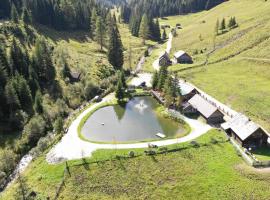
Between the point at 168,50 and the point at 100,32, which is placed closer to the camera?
the point at 100,32

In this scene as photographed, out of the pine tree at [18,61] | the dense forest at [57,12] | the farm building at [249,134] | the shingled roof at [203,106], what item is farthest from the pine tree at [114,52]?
the farm building at [249,134]

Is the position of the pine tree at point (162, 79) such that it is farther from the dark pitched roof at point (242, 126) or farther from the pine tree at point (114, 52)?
the dark pitched roof at point (242, 126)

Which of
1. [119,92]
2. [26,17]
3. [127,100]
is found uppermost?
[26,17]

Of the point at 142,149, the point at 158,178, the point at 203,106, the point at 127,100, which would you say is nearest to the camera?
the point at 158,178

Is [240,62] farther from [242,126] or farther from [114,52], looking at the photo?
[242,126]

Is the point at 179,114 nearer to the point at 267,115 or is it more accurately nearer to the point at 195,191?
the point at 267,115

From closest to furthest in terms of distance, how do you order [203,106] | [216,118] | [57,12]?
1. [216,118]
2. [203,106]
3. [57,12]

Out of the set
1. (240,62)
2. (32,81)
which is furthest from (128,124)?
(240,62)

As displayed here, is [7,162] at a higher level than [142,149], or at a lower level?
lower

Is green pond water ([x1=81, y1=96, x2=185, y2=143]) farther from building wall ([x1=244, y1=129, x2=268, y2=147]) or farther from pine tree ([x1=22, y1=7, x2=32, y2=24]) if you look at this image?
pine tree ([x1=22, y1=7, x2=32, y2=24])
